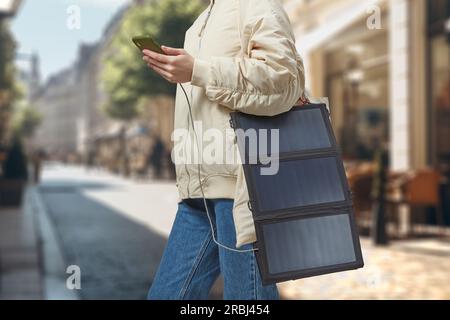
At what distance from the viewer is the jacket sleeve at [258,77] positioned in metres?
1.83

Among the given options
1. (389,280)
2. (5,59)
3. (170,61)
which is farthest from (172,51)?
(5,59)

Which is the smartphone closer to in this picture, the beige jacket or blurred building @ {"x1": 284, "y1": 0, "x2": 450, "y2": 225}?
the beige jacket

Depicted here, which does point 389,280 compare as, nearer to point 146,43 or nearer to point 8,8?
point 146,43

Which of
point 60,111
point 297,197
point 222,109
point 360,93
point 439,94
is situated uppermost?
point 60,111

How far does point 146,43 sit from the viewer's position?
5.72 ft

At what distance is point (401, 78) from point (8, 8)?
6233 millimetres

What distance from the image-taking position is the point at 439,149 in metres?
10.0

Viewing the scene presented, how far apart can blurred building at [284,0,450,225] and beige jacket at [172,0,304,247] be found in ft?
23.1

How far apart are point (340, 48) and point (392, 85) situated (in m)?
3.17

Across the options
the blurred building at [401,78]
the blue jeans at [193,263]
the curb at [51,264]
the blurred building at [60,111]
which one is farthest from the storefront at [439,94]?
the blurred building at [60,111]

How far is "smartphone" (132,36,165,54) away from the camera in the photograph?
1716 millimetres

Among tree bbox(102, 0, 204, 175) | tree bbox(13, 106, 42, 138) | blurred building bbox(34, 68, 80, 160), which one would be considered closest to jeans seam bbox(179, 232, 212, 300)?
tree bbox(102, 0, 204, 175)
